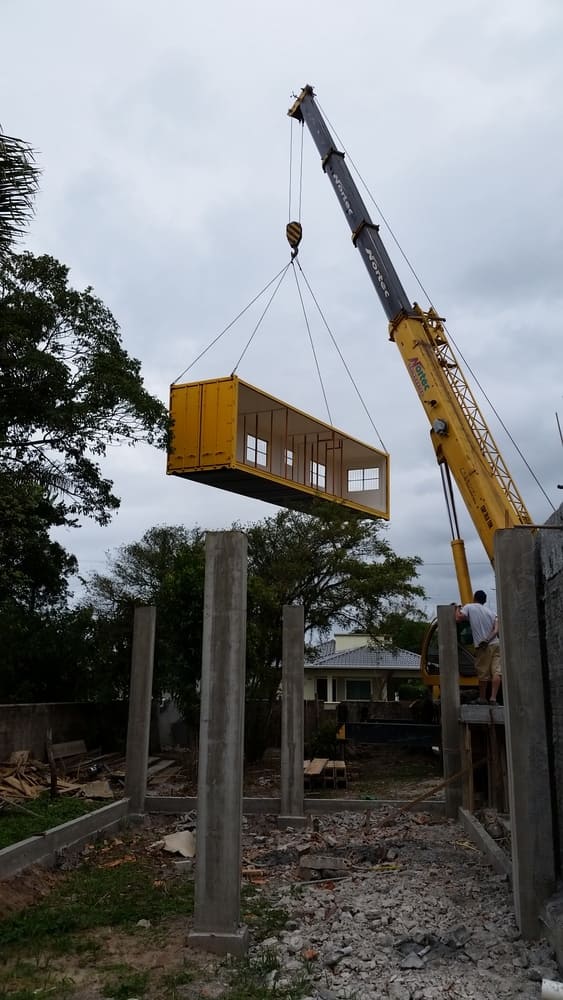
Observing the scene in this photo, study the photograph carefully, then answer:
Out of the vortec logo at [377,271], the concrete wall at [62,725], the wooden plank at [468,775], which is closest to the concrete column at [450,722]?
the wooden plank at [468,775]

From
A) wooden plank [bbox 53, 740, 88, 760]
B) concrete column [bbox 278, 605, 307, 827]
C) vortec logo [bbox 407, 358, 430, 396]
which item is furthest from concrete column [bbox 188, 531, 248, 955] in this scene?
wooden plank [bbox 53, 740, 88, 760]

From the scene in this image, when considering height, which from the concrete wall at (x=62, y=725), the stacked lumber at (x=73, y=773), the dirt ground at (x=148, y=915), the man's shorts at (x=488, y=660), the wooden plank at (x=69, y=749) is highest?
the man's shorts at (x=488, y=660)

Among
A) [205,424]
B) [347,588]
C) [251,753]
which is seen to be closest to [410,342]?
[205,424]

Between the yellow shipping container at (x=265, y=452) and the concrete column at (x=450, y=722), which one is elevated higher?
the yellow shipping container at (x=265, y=452)

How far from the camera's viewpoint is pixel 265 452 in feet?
63.1

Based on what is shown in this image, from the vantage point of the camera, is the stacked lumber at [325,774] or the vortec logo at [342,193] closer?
the stacked lumber at [325,774]

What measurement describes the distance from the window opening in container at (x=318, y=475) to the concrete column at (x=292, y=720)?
10.2 m

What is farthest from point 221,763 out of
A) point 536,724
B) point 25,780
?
point 25,780

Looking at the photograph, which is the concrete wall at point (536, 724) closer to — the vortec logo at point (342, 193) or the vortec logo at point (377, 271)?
the vortec logo at point (377, 271)

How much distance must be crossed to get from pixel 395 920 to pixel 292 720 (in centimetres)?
482

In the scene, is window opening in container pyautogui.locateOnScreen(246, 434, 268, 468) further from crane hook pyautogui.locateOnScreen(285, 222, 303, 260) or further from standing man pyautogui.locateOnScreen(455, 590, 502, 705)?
standing man pyautogui.locateOnScreen(455, 590, 502, 705)

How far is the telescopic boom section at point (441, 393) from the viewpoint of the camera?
13.1 metres

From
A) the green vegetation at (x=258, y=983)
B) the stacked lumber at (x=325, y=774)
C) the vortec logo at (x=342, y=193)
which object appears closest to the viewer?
the green vegetation at (x=258, y=983)

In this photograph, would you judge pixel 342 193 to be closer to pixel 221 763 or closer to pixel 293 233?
pixel 293 233
